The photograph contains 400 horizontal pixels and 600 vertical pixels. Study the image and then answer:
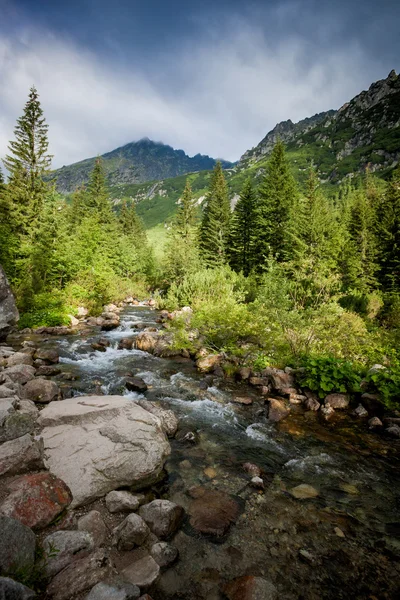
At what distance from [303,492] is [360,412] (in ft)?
11.3

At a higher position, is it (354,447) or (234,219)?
(234,219)

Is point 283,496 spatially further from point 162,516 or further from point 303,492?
point 162,516

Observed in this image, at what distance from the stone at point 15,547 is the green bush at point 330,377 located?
6.93 meters

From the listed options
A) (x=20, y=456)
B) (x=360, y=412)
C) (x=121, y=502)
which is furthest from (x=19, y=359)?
(x=360, y=412)

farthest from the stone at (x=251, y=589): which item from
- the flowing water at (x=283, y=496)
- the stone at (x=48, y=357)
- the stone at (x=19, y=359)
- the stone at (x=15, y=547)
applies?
the stone at (x=48, y=357)

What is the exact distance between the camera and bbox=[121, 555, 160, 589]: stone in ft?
9.14

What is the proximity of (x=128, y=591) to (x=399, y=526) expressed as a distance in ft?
12.0

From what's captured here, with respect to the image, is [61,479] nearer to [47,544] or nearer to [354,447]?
[47,544]

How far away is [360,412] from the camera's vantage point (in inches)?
273

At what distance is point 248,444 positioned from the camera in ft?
18.9

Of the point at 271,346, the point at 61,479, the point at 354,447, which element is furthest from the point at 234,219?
the point at 61,479

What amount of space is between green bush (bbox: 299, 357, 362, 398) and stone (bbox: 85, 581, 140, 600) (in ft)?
20.8

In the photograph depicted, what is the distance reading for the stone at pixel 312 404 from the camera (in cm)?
730

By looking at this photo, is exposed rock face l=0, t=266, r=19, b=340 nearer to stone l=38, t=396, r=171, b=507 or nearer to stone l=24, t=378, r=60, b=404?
stone l=24, t=378, r=60, b=404
